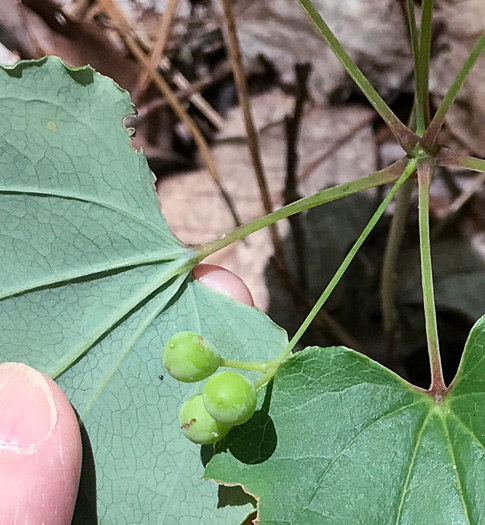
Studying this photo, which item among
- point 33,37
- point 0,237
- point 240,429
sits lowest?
point 240,429

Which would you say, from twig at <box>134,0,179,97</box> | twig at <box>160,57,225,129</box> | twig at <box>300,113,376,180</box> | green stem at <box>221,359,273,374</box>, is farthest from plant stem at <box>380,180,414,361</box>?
twig at <box>134,0,179,97</box>

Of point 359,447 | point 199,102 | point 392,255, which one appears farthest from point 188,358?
point 199,102

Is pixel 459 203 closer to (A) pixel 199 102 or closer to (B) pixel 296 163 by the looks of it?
(B) pixel 296 163

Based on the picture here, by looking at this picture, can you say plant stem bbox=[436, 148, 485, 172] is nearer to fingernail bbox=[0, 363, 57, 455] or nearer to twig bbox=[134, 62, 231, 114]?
fingernail bbox=[0, 363, 57, 455]

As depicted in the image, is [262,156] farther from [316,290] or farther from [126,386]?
[126,386]

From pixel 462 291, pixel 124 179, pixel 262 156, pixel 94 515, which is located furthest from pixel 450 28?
pixel 94 515

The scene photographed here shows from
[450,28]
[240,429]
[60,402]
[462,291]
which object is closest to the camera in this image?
[240,429]

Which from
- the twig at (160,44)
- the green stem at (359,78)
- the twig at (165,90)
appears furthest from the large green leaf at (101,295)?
the twig at (160,44)

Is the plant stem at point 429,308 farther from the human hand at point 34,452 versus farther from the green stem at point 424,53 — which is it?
the human hand at point 34,452
